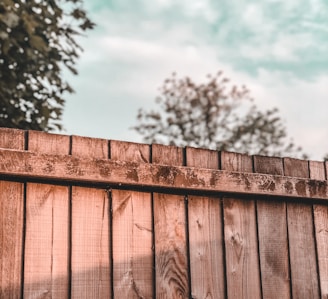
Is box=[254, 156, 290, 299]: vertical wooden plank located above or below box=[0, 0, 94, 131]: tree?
below

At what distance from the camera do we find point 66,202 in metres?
2.53

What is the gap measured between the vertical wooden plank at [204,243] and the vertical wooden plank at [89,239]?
1.37 ft

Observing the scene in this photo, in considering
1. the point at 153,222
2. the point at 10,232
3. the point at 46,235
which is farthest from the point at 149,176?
the point at 10,232

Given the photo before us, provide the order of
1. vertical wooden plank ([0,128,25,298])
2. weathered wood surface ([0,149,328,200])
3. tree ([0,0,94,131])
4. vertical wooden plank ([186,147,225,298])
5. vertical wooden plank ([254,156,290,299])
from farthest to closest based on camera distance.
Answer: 1. tree ([0,0,94,131])
2. vertical wooden plank ([254,156,290,299])
3. vertical wooden plank ([186,147,225,298])
4. weathered wood surface ([0,149,328,200])
5. vertical wooden plank ([0,128,25,298])

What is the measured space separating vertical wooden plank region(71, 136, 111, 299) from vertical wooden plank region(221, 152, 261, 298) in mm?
606

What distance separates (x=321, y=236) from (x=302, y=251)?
16cm

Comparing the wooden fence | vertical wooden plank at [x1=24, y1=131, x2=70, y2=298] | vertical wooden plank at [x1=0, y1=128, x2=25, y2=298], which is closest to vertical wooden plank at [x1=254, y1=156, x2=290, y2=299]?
the wooden fence

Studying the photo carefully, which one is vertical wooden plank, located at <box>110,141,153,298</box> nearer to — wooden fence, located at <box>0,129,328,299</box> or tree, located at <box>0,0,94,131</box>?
wooden fence, located at <box>0,129,328,299</box>

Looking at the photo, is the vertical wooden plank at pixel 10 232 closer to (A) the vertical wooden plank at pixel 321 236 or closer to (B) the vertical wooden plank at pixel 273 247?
(B) the vertical wooden plank at pixel 273 247

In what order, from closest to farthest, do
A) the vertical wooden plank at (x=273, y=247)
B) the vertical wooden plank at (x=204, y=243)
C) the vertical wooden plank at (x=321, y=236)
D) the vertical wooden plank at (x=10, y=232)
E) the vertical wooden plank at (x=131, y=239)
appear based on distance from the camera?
the vertical wooden plank at (x=10, y=232) → the vertical wooden plank at (x=131, y=239) → the vertical wooden plank at (x=204, y=243) → the vertical wooden plank at (x=273, y=247) → the vertical wooden plank at (x=321, y=236)

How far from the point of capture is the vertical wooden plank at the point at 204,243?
9.02ft

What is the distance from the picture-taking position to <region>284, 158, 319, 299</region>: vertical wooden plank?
9.87ft

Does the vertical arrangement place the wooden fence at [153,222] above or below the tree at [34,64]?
below

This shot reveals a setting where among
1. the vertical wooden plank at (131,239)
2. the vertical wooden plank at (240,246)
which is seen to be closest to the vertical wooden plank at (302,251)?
the vertical wooden plank at (240,246)
